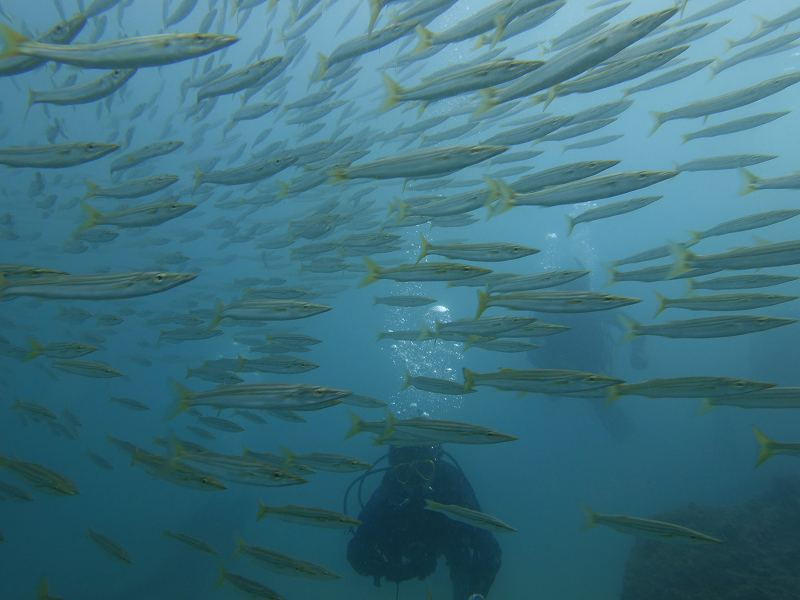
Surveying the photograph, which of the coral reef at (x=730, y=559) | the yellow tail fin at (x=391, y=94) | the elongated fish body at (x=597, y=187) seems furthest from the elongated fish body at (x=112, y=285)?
the coral reef at (x=730, y=559)

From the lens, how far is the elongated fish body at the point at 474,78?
3.72m

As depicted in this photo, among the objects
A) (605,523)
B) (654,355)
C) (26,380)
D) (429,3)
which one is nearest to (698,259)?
(605,523)

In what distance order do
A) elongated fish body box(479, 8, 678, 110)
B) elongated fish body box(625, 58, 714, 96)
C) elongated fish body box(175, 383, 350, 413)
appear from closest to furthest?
elongated fish body box(479, 8, 678, 110), elongated fish body box(175, 383, 350, 413), elongated fish body box(625, 58, 714, 96)

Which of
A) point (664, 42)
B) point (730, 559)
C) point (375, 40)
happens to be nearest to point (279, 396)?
point (375, 40)

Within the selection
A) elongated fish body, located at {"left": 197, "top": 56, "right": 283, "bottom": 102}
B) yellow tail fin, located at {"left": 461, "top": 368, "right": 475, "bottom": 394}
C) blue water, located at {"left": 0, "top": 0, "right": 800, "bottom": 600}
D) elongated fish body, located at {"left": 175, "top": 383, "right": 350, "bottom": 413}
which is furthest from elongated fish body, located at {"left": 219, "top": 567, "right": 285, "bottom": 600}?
elongated fish body, located at {"left": 197, "top": 56, "right": 283, "bottom": 102}

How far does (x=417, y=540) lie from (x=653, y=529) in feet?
11.1

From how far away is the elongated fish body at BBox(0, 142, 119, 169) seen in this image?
4.04 metres

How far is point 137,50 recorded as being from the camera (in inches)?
112

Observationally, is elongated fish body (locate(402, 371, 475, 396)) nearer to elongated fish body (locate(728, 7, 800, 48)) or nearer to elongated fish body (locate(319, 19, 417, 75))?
elongated fish body (locate(319, 19, 417, 75))

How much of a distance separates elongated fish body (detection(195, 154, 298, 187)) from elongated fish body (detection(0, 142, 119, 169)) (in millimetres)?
1534

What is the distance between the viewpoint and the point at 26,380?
6975cm

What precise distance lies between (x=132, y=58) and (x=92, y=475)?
41.4m

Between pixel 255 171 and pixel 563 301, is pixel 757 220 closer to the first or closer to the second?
pixel 563 301

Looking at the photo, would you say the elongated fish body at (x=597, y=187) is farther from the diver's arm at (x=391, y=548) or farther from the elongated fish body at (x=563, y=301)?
the diver's arm at (x=391, y=548)
